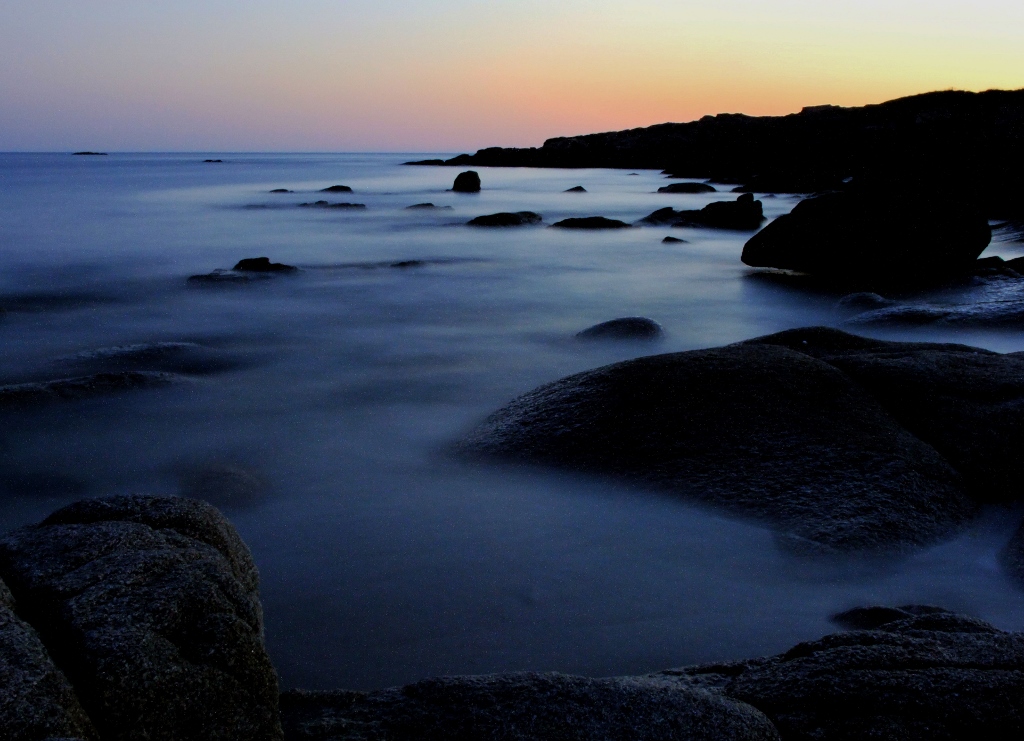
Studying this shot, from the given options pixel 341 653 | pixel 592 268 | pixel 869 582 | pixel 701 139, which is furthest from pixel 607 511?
pixel 701 139

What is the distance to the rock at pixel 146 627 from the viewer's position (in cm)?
171

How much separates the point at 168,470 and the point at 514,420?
83.1 inches

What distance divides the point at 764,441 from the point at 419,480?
1869mm

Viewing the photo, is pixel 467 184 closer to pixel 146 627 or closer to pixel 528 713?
pixel 528 713

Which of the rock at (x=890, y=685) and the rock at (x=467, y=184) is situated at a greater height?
the rock at (x=467, y=184)

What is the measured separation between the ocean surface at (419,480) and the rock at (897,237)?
3.43ft

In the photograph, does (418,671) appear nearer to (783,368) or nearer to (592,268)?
(783,368)

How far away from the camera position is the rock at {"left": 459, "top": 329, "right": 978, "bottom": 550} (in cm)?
383

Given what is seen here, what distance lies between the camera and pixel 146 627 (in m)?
1.81

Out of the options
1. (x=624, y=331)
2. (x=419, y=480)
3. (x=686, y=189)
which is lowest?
(x=419, y=480)

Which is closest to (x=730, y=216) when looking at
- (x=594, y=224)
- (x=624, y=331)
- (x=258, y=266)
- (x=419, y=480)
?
(x=594, y=224)

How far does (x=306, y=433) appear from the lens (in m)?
5.80

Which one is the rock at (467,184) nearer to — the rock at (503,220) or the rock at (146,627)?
the rock at (503,220)

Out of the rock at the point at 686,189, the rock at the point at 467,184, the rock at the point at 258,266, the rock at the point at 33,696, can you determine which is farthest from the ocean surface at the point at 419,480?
the rock at the point at 467,184
